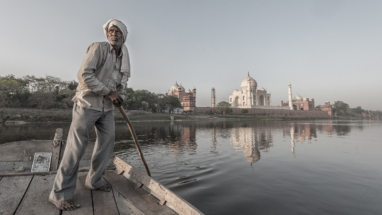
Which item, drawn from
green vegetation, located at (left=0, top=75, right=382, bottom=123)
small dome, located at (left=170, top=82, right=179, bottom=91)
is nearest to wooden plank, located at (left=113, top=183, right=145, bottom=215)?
green vegetation, located at (left=0, top=75, right=382, bottom=123)

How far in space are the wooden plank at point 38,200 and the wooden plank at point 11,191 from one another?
1.8 inches

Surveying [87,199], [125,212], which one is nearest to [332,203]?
[125,212]

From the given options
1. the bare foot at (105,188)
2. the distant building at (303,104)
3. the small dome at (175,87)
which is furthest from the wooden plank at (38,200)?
the distant building at (303,104)

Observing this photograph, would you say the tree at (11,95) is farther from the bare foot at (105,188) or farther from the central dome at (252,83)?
the central dome at (252,83)

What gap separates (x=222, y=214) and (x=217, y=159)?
347 centimetres

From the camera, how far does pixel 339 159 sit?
611 centimetres

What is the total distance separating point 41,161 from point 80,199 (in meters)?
1.51

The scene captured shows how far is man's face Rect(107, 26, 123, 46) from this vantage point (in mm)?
2199

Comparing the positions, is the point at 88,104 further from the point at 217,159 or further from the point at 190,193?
the point at 217,159

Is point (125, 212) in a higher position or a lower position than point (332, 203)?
higher

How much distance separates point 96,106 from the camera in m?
2.04

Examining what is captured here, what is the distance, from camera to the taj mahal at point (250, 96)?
7094 centimetres

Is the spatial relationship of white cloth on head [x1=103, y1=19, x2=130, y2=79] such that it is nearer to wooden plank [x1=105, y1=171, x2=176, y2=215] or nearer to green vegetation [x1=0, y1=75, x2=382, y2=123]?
wooden plank [x1=105, y1=171, x2=176, y2=215]

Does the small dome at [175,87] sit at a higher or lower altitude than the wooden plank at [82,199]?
higher
